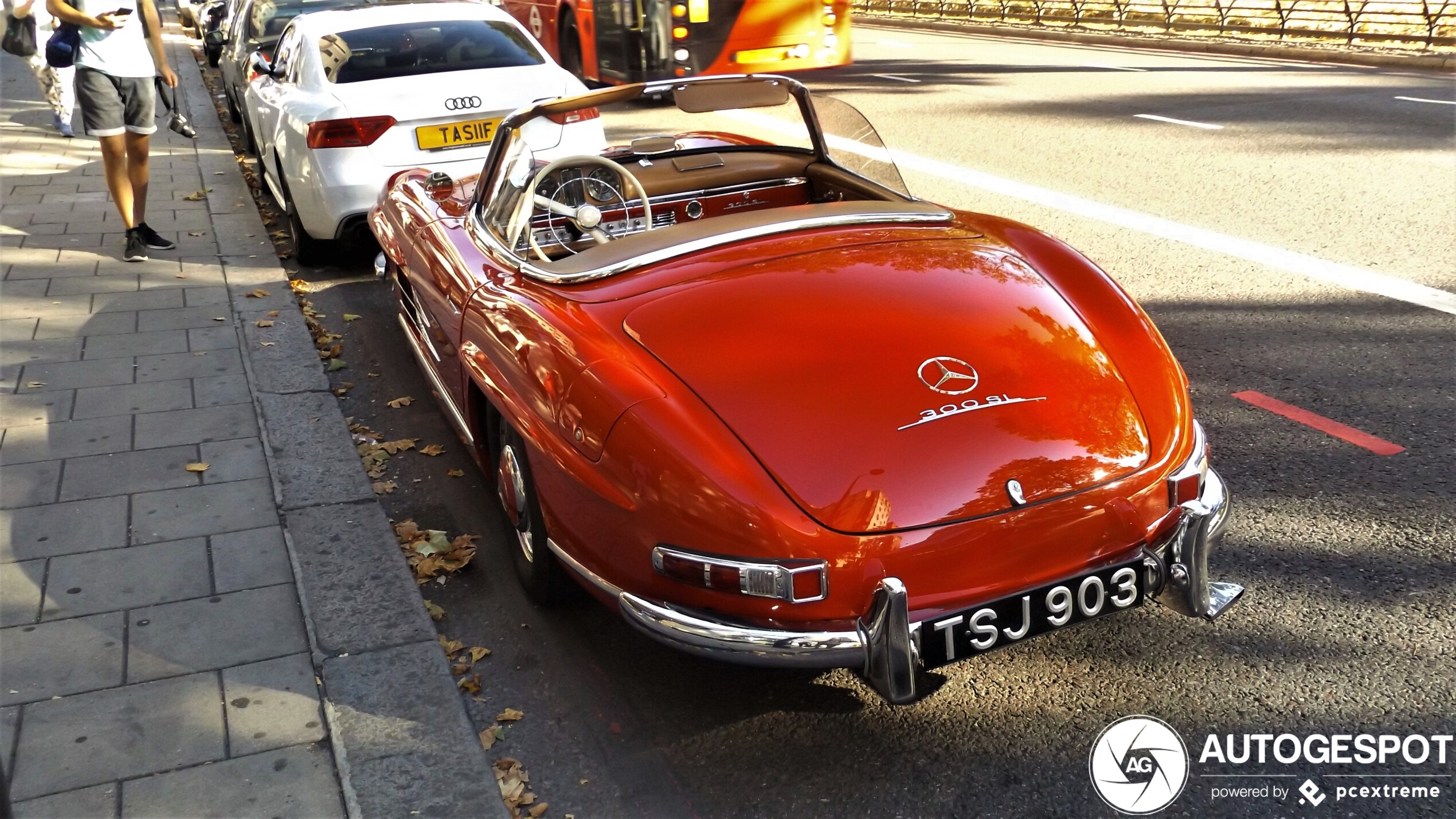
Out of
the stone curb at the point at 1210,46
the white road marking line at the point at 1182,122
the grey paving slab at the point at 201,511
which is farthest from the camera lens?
the stone curb at the point at 1210,46

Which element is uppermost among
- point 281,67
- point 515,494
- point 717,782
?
point 281,67

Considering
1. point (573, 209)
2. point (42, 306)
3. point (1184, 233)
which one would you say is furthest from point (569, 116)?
point (1184, 233)

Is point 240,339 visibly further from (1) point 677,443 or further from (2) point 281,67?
(1) point 677,443

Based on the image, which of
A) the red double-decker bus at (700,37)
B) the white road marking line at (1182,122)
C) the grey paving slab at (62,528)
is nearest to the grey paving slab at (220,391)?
the grey paving slab at (62,528)

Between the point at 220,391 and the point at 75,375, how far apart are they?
2.62 feet

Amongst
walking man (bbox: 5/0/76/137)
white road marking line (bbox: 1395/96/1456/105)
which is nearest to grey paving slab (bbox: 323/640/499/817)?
walking man (bbox: 5/0/76/137)

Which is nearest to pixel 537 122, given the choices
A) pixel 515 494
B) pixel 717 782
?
pixel 515 494

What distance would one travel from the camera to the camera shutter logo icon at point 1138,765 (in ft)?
9.09

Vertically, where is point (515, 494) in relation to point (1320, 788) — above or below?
above

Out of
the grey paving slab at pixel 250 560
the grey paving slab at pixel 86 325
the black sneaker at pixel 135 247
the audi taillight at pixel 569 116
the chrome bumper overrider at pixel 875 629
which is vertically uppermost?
the audi taillight at pixel 569 116

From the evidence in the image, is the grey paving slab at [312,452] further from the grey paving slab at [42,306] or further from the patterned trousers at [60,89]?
the patterned trousers at [60,89]

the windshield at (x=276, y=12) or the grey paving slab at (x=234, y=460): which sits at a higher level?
the windshield at (x=276, y=12)

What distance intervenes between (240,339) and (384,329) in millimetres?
697

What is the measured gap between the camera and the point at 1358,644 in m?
3.25
